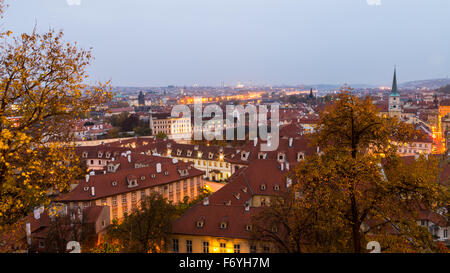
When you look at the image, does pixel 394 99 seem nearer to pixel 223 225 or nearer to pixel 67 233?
pixel 223 225

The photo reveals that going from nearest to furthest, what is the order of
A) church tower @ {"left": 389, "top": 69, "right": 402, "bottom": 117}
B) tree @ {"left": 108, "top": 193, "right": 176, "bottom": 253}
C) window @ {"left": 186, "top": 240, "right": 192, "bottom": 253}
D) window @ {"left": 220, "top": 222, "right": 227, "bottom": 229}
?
tree @ {"left": 108, "top": 193, "right": 176, "bottom": 253}, window @ {"left": 220, "top": 222, "right": 227, "bottom": 229}, window @ {"left": 186, "top": 240, "right": 192, "bottom": 253}, church tower @ {"left": 389, "top": 69, "right": 402, "bottom": 117}

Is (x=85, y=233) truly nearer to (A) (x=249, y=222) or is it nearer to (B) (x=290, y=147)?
(A) (x=249, y=222)

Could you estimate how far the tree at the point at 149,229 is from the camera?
25062mm

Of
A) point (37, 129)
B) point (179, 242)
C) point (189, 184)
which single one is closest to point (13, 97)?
point (37, 129)

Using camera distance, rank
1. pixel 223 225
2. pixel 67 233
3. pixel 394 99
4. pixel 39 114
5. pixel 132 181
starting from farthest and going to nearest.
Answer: pixel 394 99 → pixel 132 181 → pixel 223 225 → pixel 67 233 → pixel 39 114

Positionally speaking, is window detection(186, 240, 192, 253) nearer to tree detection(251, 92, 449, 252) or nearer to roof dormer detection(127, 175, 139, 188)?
roof dormer detection(127, 175, 139, 188)

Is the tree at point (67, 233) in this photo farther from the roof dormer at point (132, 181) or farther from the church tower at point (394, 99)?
the church tower at point (394, 99)

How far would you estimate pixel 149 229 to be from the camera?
25375 mm

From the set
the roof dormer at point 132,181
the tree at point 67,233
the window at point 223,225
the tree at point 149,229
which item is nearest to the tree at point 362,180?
the window at point 223,225

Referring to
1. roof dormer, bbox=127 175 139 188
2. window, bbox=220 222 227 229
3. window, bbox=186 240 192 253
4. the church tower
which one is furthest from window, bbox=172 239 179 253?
the church tower

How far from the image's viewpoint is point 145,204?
88.4 feet

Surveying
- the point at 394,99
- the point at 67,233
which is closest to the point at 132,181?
the point at 67,233

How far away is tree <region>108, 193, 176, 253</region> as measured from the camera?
25062 mm

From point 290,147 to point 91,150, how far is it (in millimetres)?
35020
